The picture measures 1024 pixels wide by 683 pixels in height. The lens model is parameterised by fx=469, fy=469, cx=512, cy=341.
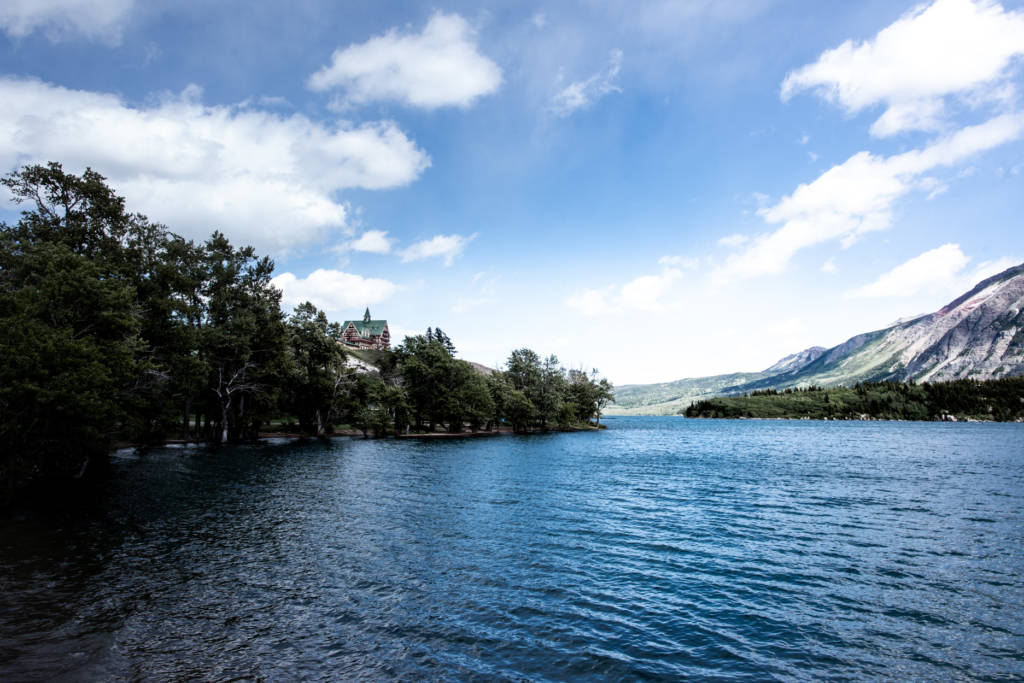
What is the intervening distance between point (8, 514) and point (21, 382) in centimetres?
999

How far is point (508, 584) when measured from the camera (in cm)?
2236

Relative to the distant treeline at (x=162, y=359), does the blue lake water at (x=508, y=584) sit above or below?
below

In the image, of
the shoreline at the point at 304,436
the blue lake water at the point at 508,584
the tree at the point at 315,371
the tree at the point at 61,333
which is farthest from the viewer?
the tree at the point at 315,371

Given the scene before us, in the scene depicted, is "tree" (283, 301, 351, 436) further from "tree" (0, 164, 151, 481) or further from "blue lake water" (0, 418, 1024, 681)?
"blue lake water" (0, 418, 1024, 681)

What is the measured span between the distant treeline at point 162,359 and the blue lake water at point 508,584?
27.8 feet

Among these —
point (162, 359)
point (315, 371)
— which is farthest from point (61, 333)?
point (315, 371)

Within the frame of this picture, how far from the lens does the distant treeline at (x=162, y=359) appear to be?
34.4 meters

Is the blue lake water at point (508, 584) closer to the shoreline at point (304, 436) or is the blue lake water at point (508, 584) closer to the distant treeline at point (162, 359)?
the distant treeline at point (162, 359)

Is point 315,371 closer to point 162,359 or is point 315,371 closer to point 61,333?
point 162,359

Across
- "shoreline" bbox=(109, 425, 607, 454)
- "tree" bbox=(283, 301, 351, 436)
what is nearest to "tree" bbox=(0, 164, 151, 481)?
"shoreline" bbox=(109, 425, 607, 454)

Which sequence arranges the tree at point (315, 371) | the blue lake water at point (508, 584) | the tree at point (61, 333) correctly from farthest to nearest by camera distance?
the tree at point (315, 371), the tree at point (61, 333), the blue lake water at point (508, 584)

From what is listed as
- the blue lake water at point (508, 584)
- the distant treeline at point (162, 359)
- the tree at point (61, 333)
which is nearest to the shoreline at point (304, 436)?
the distant treeline at point (162, 359)

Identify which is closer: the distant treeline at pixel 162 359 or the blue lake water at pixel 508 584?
the blue lake water at pixel 508 584

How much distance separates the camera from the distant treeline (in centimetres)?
3444
